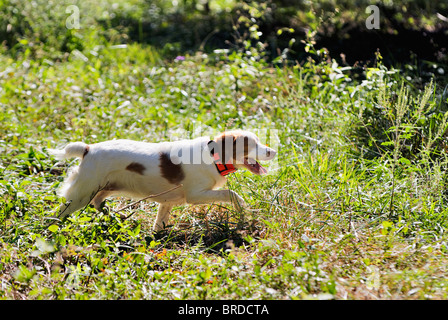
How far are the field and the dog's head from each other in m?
0.31

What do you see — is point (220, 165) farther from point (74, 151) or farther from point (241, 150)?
point (74, 151)

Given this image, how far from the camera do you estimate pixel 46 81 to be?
675 centimetres

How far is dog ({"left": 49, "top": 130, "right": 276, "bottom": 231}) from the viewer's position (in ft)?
12.6

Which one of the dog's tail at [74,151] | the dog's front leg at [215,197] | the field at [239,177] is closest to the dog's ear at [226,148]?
the dog's front leg at [215,197]

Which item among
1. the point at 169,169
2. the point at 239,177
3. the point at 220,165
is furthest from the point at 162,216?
the point at 239,177

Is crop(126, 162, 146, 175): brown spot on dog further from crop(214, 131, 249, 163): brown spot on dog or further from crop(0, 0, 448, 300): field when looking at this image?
crop(214, 131, 249, 163): brown spot on dog

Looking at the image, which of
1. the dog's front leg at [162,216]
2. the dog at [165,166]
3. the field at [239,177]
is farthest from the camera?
the dog's front leg at [162,216]

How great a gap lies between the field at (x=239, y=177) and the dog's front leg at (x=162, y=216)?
3.1 inches

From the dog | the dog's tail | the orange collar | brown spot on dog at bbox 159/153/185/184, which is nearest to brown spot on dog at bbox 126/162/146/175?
the dog

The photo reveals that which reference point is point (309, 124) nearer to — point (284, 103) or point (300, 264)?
point (284, 103)

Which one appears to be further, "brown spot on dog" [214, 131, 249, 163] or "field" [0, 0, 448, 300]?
"brown spot on dog" [214, 131, 249, 163]

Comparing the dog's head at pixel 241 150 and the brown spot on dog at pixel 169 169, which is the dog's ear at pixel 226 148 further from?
the brown spot on dog at pixel 169 169

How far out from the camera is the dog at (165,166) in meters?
3.83
